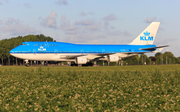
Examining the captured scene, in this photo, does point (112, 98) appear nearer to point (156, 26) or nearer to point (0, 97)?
point (0, 97)

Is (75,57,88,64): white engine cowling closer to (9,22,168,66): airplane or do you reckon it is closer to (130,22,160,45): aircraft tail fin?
(9,22,168,66): airplane

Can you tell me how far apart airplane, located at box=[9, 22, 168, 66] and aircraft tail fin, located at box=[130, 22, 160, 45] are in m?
1.06

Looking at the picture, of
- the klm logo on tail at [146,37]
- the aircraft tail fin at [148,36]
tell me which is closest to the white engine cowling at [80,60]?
the aircraft tail fin at [148,36]

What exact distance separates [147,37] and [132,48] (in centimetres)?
551

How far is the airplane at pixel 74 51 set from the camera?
134ft

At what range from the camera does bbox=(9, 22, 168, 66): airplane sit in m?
40.8

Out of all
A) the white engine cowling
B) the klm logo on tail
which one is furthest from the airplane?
the klm logo on tail

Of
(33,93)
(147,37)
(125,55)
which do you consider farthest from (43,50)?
(33,93)

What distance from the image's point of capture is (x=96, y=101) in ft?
30.5

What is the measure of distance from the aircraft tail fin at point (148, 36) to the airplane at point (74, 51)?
1.06 m

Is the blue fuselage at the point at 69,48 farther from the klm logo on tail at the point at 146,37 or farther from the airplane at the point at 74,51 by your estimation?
the klm logo on tail at the point at 146,37

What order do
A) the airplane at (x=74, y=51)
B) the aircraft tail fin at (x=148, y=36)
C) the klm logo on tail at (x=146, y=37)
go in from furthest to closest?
1. the klm logo on tail at (x=146, y=37)
2. the aircraft tail fin at (x=148, y=36)
3. the airplane at (x=74, y=51)

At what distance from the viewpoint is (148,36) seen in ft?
164

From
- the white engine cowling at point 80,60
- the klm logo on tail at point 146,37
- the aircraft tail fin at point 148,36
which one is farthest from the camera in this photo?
the klm logo on tail at point 146,37
